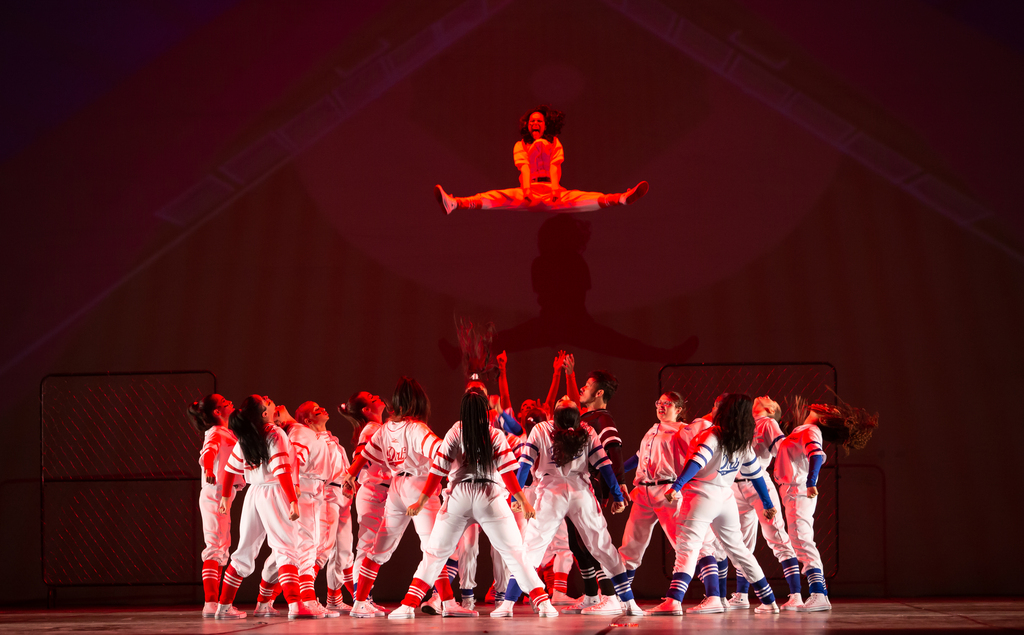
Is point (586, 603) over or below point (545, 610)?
below

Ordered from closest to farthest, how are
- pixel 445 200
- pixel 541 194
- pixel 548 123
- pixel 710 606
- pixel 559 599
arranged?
pixel 710 606 → pixel 559 599 → pixel 445 200 → pixel 541 194 → pixel 548 123

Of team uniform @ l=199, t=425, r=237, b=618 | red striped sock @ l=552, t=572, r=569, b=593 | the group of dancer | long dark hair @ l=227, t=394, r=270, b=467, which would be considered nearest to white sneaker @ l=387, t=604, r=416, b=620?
the group of dancer

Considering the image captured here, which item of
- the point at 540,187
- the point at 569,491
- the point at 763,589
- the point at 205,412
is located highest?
the point at 540,187

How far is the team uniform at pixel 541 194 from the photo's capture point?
830 cm

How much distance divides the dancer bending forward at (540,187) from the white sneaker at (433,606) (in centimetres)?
327

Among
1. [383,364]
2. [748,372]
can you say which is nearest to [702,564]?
[748,372]

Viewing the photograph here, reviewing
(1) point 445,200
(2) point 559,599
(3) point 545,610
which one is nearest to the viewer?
(3) point 545,610

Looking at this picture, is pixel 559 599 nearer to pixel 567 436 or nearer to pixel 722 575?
pixel 722 575

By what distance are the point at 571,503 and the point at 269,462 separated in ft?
6.36

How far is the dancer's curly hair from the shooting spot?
8.41 m

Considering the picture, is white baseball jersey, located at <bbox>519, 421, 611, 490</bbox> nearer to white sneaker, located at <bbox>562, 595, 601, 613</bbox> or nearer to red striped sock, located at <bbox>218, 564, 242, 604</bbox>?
white sneaker, located at <bbox>562, 595, 601, 613</bbox>

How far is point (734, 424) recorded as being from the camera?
611 cm

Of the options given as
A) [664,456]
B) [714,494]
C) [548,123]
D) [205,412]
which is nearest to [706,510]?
[714,494]

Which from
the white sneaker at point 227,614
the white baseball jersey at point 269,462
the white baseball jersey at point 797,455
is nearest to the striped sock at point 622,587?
the white baseball jersey at point 797,455
